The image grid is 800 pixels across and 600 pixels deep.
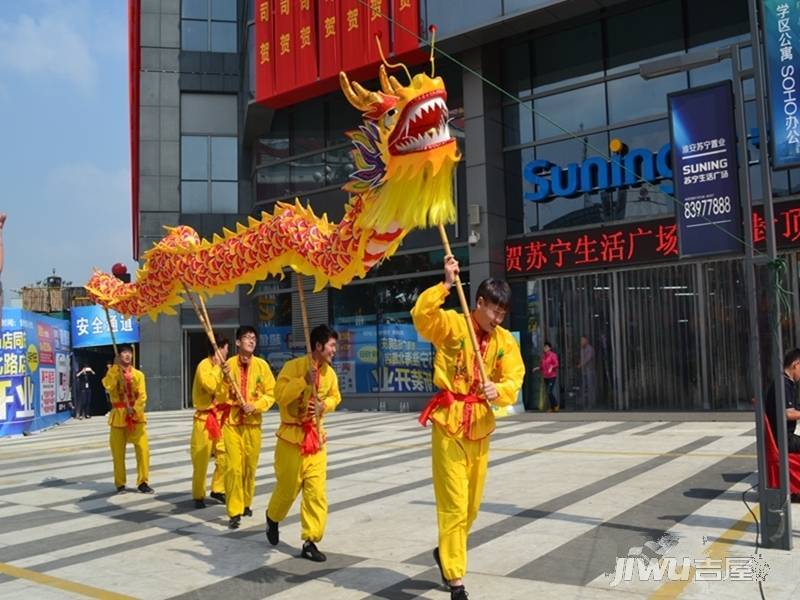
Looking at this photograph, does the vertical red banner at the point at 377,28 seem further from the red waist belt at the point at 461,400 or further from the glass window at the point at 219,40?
the red waist belt at the point at 461,400

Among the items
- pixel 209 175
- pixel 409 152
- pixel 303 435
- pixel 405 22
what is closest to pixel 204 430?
pixel 303 435

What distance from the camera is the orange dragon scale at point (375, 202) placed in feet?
15.8

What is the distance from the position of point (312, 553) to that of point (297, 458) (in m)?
0.72

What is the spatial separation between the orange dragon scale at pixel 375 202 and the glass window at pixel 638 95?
12249mm

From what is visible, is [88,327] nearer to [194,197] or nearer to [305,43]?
[194,197]

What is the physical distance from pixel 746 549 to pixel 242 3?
2543 cm

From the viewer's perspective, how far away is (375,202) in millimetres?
5109


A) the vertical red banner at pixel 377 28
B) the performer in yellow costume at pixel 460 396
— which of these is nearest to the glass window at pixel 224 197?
the vertical red banner at pixel 377 28

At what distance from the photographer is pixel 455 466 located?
4.58 meters

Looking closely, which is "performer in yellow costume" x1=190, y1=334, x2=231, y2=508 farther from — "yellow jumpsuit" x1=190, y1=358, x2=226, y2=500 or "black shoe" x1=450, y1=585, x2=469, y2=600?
"black shoe" x1=450, y1=585, x2=469, y2=600

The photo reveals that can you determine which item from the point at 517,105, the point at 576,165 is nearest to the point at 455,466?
the point at 576,165

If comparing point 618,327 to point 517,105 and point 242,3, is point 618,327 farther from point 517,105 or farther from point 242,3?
point 242,3

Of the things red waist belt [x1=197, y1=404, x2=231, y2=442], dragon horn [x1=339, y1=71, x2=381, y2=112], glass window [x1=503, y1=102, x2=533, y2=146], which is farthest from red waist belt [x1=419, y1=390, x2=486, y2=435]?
glass window [x1=503, y1=102, x2=533, y2=146]

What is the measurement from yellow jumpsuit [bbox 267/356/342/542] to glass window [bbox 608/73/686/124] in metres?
12.6
